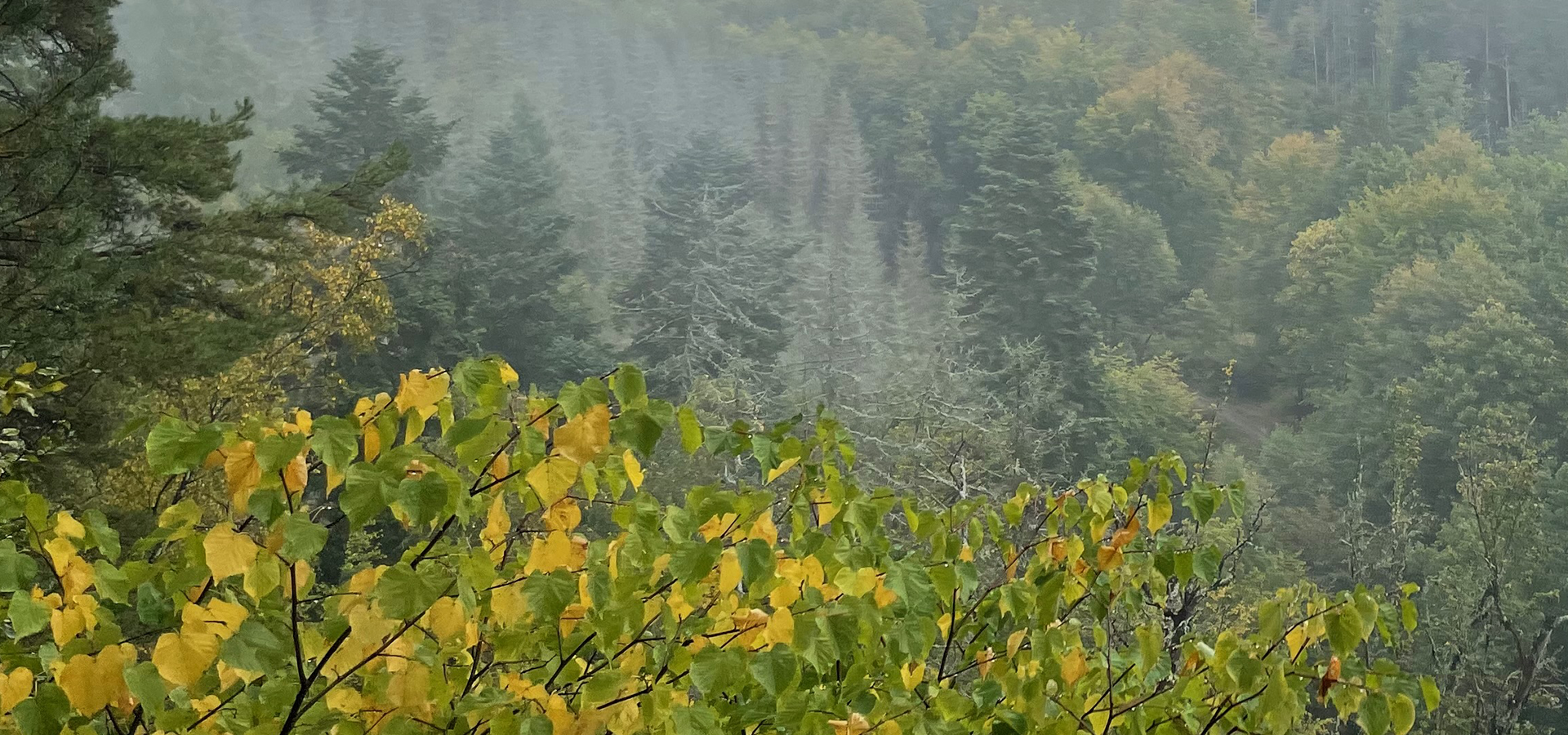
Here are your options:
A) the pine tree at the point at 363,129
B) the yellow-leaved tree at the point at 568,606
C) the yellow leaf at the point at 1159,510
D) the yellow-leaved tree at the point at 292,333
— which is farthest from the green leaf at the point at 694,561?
the pine tree at the point at 363,129

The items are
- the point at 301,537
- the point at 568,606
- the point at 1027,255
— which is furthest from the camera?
the point at 1027,255

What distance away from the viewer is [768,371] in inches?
1033

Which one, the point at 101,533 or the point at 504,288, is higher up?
the point at 101,533

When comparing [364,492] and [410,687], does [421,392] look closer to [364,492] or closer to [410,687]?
[364,492]

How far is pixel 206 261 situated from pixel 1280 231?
42.4m

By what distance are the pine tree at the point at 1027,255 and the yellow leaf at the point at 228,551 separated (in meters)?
28.9

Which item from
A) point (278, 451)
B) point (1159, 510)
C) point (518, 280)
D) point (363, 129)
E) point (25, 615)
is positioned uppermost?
point (278, 451)

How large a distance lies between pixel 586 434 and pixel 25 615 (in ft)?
A: 2.43

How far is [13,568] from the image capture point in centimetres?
146

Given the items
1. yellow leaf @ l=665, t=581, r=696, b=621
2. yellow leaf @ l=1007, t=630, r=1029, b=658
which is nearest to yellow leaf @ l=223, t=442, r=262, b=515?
yellow leaf @ l=665, t=581, r=696, b=621

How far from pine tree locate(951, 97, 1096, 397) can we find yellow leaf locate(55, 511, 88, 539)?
94.4 feet

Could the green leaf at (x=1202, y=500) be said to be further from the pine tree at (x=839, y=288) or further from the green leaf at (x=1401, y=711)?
the pine tree at (x=839, y=288)

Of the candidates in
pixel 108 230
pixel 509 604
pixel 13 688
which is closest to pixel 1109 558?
pixel 509 604

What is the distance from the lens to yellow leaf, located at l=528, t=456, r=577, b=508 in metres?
1.60
